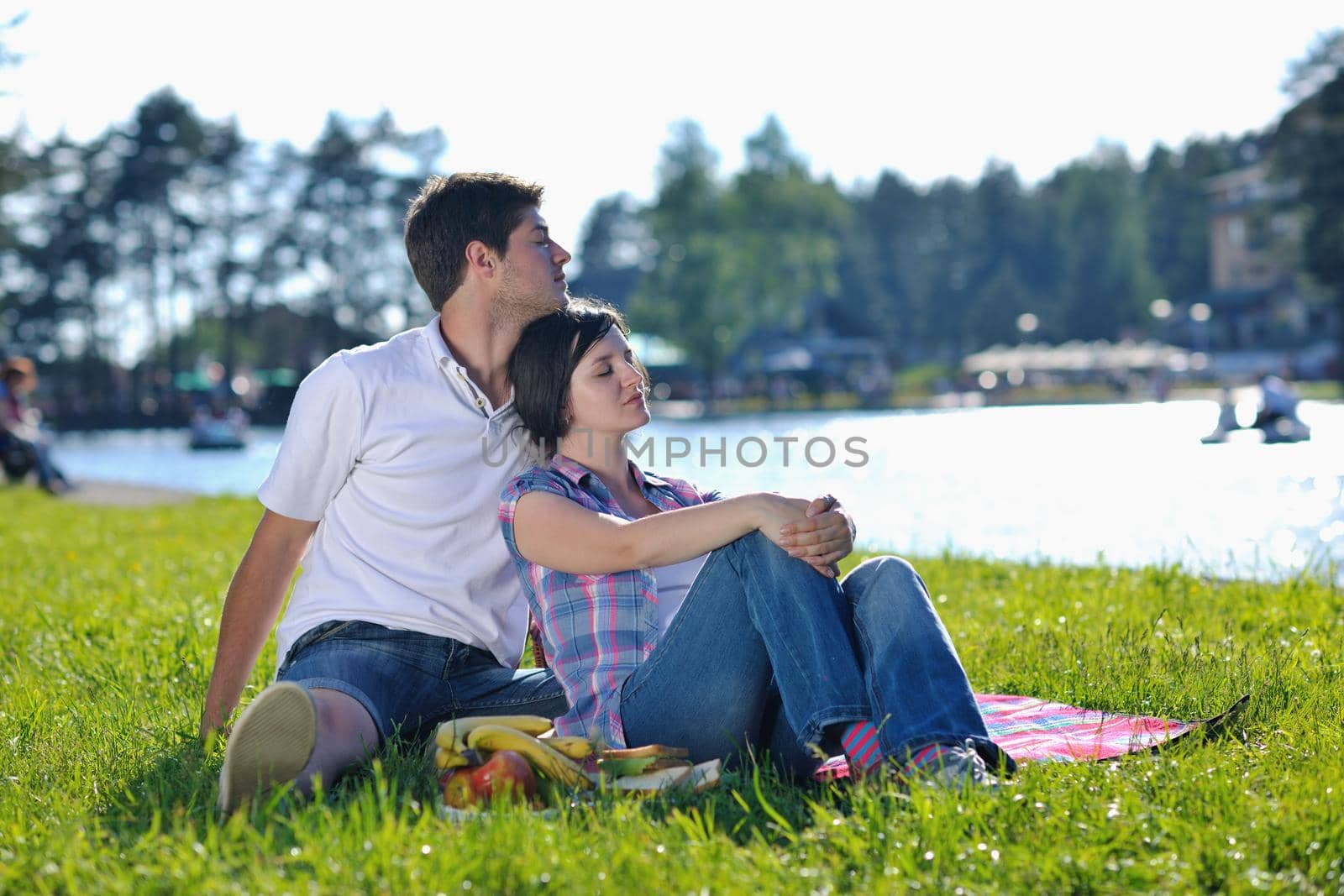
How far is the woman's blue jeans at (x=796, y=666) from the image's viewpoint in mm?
3016

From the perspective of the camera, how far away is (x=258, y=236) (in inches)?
2345

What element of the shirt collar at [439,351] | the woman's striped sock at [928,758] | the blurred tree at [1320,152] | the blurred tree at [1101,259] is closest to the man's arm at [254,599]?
the shirt collar at [439,351]

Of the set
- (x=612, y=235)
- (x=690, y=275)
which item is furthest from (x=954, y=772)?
(x=612, y=235)

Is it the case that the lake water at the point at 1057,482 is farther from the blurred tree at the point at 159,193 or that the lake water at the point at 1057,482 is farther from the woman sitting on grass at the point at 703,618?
the blurred tree at the point at 159,193

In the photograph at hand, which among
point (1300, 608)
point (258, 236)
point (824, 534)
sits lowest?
point (1300, 608)

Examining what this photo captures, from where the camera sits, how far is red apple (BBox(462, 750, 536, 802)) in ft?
9.61

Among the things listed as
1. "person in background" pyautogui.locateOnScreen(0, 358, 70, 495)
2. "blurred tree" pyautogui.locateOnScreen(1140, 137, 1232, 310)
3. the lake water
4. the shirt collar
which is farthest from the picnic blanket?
"blurred tree" pyautogui.locateOnScreen(1140, 137, 1232, 310)

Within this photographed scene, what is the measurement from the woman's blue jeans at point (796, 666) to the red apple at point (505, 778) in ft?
1.11

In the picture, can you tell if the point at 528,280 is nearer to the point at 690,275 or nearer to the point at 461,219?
the point at 461,219

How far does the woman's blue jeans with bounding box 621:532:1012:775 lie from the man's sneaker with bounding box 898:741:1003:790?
0.11ft

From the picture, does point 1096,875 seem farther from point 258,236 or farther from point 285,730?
point 258,236

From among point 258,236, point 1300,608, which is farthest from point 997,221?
point 1300,608

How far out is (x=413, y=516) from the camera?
3621 mm

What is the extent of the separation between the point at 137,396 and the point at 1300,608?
6479cm
